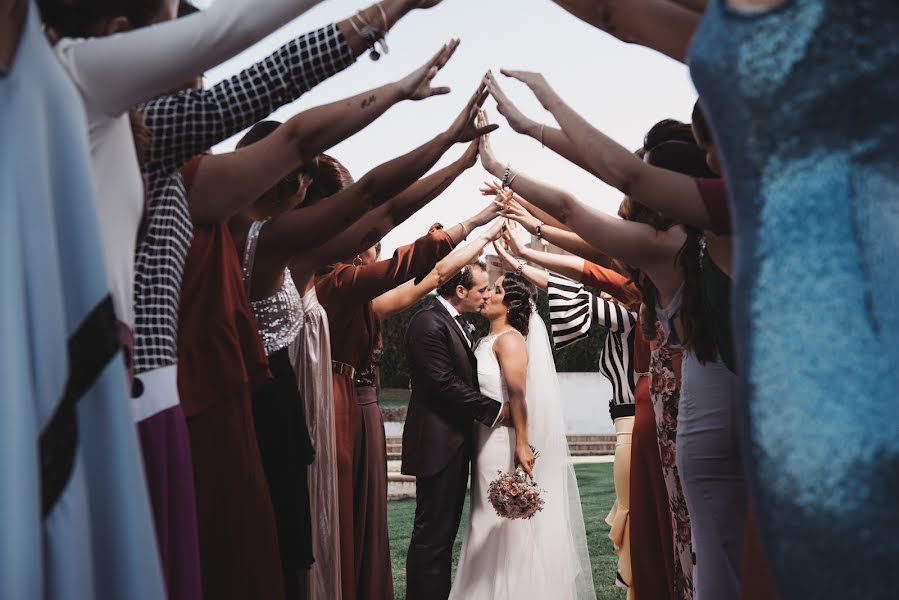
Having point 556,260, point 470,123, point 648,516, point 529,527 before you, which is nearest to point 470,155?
point 470,123

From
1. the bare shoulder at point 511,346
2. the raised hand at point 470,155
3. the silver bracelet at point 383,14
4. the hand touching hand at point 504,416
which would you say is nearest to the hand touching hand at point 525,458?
the hand touching hand at point 504,416

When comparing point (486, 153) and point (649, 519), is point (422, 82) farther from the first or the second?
point (649, 519)

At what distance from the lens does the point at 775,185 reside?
4.35ft

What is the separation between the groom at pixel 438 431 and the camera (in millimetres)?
5930

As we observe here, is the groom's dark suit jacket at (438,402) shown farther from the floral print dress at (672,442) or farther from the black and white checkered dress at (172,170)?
the black and white checkered dress at (172,170)

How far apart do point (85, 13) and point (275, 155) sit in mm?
683

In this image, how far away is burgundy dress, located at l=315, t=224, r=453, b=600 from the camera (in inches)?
167

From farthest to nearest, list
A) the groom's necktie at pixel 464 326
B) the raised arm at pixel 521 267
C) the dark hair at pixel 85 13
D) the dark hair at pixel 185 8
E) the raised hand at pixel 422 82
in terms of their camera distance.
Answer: the groom's necktie at pixel 464 326 → the raised arm at pixel 521 267 → the raised hand at pixel 422 82 → the dark hair at pixel 185 8 → the dark hair at pixel 85 13

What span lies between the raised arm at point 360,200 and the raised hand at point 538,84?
1.20ft

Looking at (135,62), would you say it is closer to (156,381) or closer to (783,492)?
(156,381)

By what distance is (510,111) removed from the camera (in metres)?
3.95

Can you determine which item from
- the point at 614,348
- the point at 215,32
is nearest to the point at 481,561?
the point at 614,348

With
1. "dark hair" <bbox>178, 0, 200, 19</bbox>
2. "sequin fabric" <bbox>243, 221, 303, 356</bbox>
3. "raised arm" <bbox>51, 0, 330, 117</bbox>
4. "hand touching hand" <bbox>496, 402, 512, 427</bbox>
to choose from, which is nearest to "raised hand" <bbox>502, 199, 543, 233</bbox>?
"hand touching hand" <bbox>496, 402, 512, 427</bbox>

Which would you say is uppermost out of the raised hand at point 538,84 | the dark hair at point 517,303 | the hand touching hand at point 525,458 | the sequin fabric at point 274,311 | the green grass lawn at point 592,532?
the raised hand at point 538,84
